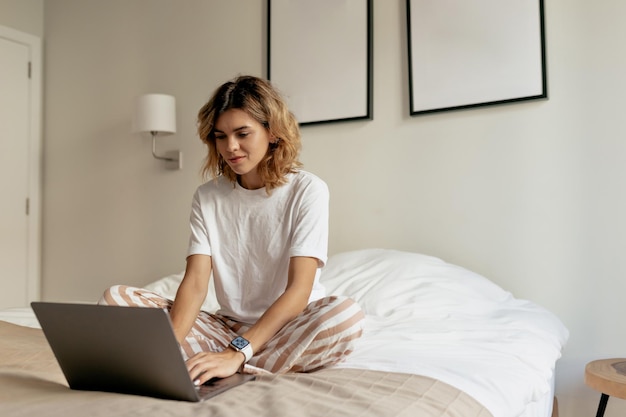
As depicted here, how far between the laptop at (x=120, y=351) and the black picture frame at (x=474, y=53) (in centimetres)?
161

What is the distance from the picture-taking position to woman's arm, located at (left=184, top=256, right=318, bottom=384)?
1061 millimetres

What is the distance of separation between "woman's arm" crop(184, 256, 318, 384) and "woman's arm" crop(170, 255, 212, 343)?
192 mm

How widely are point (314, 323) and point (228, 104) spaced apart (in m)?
0.58

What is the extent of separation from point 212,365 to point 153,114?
204 cm

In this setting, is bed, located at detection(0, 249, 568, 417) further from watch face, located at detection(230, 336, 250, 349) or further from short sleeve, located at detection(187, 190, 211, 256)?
short sleeve, located at detection(187, 190, 211, 256)

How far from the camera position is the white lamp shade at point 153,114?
9.47 ft

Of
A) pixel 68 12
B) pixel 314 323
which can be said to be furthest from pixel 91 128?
pixel 314 323

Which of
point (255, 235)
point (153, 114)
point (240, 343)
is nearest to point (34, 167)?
point (153, 114)

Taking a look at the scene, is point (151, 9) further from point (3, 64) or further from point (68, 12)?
point (3, 64)

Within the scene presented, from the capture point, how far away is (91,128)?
3389 millimetres

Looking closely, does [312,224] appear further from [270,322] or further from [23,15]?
[23,15]

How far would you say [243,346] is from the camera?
1.17m

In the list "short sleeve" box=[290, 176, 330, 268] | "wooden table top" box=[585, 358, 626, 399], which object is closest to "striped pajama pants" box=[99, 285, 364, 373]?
"short sleeve" box=[290, 176, 330, 268]

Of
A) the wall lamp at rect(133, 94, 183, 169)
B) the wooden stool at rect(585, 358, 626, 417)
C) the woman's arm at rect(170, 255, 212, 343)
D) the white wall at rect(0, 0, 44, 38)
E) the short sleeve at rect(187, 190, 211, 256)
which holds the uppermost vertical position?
the white wall at rect(0, 0, 44, 38)
